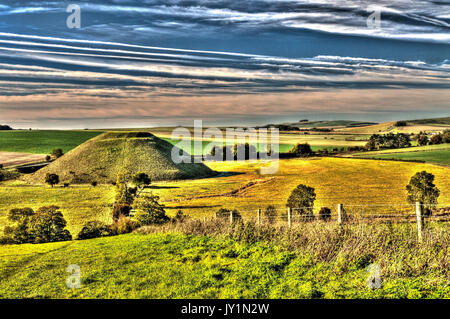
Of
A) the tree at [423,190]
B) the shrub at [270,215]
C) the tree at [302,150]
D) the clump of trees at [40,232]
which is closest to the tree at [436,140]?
the tree at [302,150]

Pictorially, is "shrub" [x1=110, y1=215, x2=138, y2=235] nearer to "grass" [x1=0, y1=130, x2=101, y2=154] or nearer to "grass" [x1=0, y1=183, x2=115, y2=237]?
"grass" [x1=0, y1=183, x2=115, y2=237]

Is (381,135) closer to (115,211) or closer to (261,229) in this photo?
(115,211)

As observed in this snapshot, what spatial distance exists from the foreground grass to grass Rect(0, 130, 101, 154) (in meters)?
142

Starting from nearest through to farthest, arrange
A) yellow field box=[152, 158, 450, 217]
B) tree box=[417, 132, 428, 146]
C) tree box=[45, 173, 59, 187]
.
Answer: yellow field box=[152, 158, 450, 217]
tree box=[45, 173, 59, 187]
tree box=[417, 132, 428, 146]

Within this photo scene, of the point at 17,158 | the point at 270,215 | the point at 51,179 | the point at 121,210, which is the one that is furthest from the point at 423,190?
the point at 17,158

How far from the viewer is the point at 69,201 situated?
63.9m

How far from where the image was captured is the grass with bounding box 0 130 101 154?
14375cm

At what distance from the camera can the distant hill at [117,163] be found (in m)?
98.8

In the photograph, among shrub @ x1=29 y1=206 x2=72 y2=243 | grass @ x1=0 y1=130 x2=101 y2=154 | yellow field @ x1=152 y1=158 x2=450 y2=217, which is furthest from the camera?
grass @ x1=0 y1=130 x2=101 y2=154

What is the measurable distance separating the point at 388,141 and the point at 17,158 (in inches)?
5149

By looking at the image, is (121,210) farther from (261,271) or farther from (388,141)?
(388,141)

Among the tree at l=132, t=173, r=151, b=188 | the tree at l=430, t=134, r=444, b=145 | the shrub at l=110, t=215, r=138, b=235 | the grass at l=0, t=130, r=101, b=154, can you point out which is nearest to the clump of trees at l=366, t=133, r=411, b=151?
the tree at l=430, t=134, r=444, b=145

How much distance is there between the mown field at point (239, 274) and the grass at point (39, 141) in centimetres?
14175

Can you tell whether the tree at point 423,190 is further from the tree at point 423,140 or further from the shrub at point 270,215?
the tree at point 423,140
